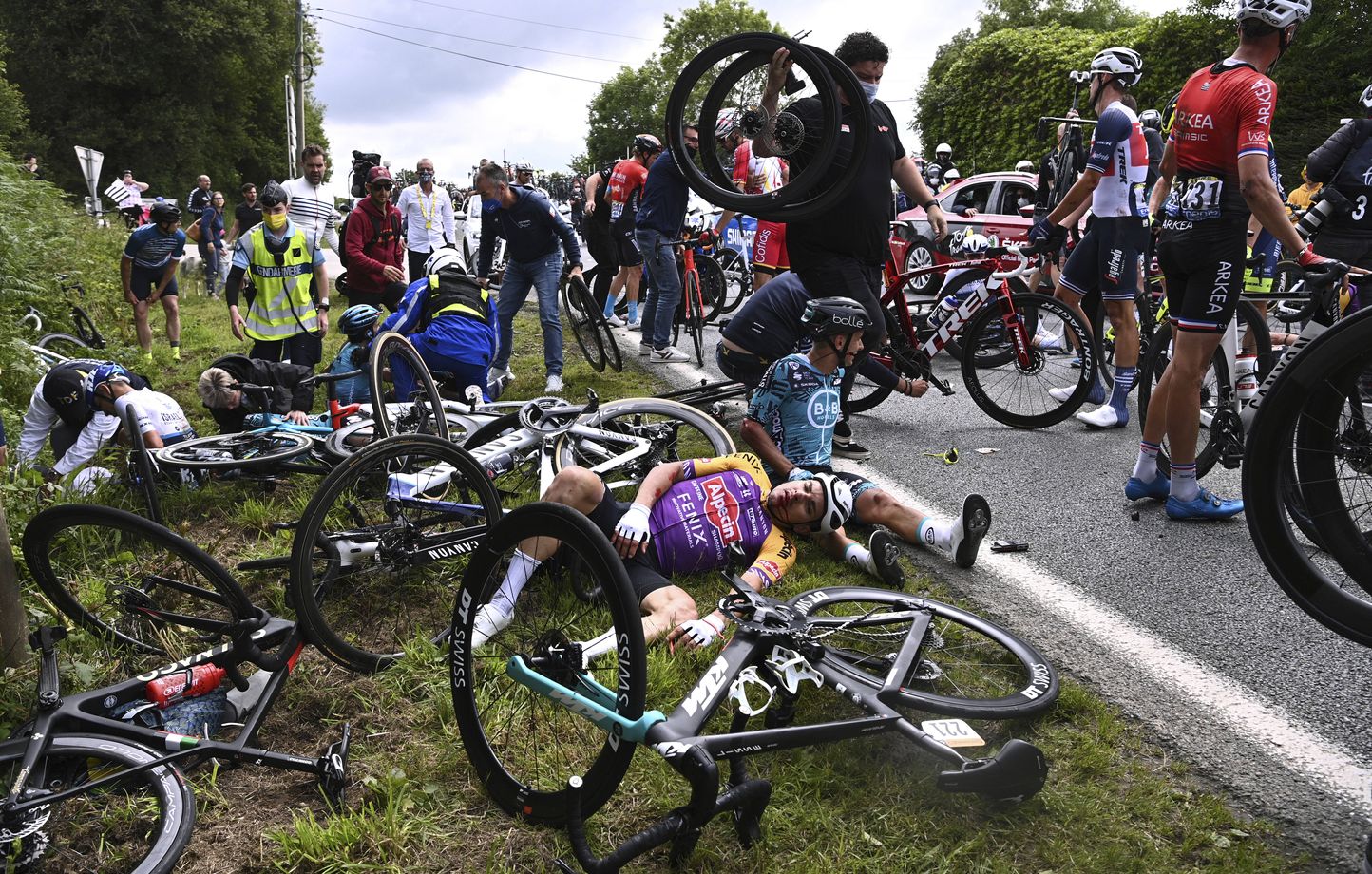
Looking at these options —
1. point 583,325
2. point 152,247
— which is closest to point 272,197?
point 583,325

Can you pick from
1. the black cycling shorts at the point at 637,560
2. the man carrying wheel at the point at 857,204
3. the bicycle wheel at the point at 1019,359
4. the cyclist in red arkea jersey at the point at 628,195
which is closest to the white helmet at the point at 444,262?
the man carrying wheel at the point at 857,204

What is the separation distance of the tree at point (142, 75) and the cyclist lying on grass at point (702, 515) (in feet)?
137

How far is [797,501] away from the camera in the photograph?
429 cm

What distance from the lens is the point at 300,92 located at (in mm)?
38031

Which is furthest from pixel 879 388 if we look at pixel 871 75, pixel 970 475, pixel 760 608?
pixel 760 608

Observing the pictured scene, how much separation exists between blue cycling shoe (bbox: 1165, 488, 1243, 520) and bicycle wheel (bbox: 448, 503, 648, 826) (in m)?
3.17

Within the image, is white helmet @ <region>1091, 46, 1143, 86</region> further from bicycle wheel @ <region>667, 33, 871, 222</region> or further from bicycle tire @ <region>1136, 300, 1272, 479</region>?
bicycle wheel @ <region>667, 33, 871, 222</region>

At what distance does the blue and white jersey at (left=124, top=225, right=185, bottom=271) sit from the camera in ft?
36.7

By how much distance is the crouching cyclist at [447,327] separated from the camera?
6867 mm

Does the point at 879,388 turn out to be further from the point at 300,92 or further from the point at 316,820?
the point at 300,92

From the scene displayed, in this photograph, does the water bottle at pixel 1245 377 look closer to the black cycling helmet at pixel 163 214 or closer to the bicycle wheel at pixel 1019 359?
the bicycle wheel at pixel 1019 359

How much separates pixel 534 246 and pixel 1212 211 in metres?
5.69

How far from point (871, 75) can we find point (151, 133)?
45711 mm

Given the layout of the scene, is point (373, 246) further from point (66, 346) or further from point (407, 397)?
point (407, 397)
